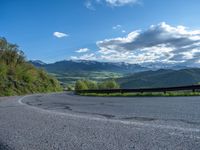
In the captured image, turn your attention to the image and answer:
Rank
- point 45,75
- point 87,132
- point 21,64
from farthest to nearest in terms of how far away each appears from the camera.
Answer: point 45,75, point 21,64, point 87,132

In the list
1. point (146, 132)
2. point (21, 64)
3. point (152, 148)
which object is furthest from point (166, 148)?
point (21, 64)

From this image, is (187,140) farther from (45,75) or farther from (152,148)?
(45,75)

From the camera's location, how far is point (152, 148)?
15.2 ft

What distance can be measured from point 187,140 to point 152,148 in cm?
86

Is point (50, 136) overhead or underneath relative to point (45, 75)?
underneath

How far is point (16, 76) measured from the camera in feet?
207

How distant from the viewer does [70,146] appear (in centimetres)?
520

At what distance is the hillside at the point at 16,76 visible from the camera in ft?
179

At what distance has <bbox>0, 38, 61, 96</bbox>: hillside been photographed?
179 feet

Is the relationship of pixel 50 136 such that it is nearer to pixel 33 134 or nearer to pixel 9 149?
pixel 33 134

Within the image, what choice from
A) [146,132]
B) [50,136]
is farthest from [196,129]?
[50,136]

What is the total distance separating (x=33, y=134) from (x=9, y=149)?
151 centimetres

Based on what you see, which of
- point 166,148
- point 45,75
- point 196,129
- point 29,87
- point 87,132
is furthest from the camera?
point 45,75

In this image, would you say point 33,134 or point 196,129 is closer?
point 196,129
